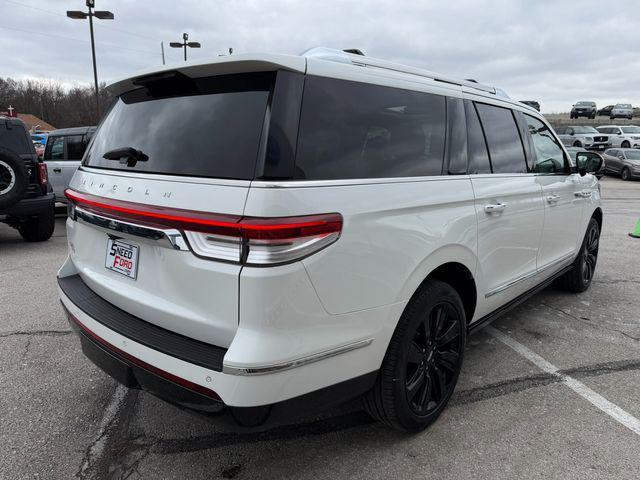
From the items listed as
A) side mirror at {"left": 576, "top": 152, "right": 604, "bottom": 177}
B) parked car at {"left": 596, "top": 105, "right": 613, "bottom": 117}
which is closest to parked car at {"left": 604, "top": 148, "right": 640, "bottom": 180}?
side mirror at {"left": 576, "top": 152, "right": 604, "bottom": 177}

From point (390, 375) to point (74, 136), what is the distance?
1004 centimetres

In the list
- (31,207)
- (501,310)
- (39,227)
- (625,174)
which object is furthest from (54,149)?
(625,174)

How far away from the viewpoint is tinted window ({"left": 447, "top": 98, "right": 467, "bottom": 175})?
278 cm

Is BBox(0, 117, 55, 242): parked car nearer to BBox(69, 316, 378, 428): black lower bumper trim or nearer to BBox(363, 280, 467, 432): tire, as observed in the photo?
BBox(69, 316, 378, 428): black lower bumper trim

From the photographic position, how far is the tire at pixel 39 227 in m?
7.57

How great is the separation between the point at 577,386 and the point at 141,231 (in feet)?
9.47

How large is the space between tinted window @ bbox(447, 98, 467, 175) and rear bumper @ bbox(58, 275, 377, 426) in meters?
1.32

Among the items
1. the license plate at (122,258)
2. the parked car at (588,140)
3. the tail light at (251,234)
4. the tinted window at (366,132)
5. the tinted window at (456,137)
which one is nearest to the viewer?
the tail light at (251,234)

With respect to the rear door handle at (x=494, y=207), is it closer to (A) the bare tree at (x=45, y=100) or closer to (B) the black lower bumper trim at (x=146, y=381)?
(B) the black lower bumper trim at (x=146, y=381)

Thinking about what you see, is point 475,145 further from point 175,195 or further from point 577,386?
point 175,195

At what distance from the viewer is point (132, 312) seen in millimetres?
2271

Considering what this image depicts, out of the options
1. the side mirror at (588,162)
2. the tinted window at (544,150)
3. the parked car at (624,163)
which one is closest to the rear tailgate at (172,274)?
the tinted window at (544,150)

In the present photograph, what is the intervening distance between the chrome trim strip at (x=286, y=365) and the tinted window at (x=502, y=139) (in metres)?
1.78

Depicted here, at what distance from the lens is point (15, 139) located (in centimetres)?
716
